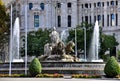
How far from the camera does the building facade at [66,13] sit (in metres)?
105

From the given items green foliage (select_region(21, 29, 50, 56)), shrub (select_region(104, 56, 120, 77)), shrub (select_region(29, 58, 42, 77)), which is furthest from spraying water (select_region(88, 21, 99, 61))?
shrub (select_region(29, 58, 42, 77))

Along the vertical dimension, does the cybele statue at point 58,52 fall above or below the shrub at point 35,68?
above

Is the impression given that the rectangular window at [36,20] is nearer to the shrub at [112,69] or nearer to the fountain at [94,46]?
the fountain at [94,46]

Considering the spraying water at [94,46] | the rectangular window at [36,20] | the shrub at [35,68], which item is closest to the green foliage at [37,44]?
the spraying water at [94,46]

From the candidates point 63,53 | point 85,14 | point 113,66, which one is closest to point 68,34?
point 85,14

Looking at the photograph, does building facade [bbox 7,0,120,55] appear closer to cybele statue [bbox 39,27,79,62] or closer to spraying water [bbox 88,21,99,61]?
spraying water [bbox 88,21,99,61]

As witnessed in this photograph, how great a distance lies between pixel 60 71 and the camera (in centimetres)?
4638

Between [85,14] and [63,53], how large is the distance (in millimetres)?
57841

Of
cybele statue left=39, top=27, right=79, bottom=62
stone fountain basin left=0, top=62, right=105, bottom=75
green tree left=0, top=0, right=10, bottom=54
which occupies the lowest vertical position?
stone fountain basin left=0, top=62, right=105, bottom=75

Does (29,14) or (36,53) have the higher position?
(29,14)

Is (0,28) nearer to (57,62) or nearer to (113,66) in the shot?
(57,62)

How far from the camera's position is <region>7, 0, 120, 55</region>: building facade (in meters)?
105

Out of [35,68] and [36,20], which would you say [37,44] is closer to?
[36,20]

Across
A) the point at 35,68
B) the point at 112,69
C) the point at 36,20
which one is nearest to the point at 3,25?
the point at 36,20
